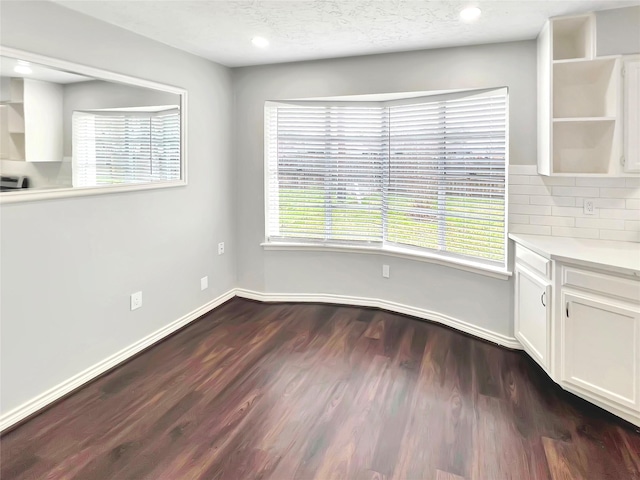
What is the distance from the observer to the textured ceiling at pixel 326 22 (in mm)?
2494

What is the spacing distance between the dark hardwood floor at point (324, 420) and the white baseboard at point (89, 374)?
6 centimetres

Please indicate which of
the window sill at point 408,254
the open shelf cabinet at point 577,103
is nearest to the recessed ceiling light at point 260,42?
the window sill at point 408,254

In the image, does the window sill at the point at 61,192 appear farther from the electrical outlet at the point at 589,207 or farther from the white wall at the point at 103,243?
the electrical outlet at the point at 589,207

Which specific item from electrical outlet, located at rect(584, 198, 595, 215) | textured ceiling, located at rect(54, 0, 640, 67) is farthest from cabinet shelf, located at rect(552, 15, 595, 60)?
electrical outlet, located at rect(584, 198, 595, 215)

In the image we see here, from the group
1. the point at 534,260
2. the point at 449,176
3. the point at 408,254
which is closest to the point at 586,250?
the point at 534,260

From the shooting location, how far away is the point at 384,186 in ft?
13.0

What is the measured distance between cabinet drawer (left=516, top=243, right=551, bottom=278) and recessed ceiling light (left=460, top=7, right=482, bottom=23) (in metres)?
1.59

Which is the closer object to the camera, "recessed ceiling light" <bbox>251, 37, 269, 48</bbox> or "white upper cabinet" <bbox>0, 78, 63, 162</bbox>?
"white upper cabinet" <bbox>0, 78, 63, 162</bbox>

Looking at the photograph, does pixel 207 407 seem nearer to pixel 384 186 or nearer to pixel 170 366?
pixel 170 366

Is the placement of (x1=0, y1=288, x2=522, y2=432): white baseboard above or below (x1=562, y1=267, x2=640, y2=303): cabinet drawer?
below

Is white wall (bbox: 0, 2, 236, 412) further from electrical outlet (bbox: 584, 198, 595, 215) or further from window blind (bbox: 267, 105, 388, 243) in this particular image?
electrical outlet (bbox: 584, 198, 595, 215)

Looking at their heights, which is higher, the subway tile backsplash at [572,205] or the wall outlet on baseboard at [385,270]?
the subway tile backsplash at [572,205]

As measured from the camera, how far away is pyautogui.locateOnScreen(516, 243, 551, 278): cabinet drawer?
255cm

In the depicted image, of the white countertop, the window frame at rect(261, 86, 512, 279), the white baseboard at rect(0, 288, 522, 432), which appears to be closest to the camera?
the white countertop
